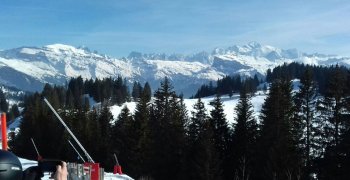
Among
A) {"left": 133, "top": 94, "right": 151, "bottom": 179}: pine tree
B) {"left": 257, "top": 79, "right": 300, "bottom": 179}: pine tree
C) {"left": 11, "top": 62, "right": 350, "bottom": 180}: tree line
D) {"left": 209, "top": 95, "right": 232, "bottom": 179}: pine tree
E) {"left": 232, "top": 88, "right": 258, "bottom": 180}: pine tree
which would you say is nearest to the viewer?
{"left": 257, "top": 79, "right": 300, "bottom": 179}: pine tree

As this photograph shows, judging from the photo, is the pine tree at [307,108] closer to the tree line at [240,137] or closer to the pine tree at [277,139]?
the tree line at [240,137]

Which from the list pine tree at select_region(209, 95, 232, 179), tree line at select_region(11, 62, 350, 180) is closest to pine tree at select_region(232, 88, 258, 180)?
tree line at select_region(11, 62, 350, 180)

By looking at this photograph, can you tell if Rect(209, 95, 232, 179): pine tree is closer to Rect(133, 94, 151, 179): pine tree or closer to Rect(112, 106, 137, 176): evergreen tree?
Rect(133, 94, 151, 179): pine tree

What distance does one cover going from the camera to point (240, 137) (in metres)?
51.4

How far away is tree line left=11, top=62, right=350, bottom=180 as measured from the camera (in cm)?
4300

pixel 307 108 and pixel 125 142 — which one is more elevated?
pixel 307 108

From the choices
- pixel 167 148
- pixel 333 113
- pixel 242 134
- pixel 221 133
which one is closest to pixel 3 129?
pixel 242 134

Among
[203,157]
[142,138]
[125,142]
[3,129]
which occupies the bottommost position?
[125,142]

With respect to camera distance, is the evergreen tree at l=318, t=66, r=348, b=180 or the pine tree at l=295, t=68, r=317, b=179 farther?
the pine tree at l=295, t=68, r=317, b=179

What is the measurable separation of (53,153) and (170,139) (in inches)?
1348

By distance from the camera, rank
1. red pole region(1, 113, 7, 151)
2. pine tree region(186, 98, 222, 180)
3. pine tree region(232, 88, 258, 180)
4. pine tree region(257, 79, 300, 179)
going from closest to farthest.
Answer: red pole region(1, 113, 7, 151)
pine tree region(257, 79, 300, 179)
pine tree region(186, 98, 222, 180)
pine tree region(232, 88, 258, 180)

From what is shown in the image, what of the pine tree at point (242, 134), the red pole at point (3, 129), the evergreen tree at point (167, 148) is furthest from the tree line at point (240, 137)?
the red pole at point (3, 129)

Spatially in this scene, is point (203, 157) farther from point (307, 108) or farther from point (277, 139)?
point (307, 108)

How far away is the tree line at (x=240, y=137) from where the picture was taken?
141 feet
